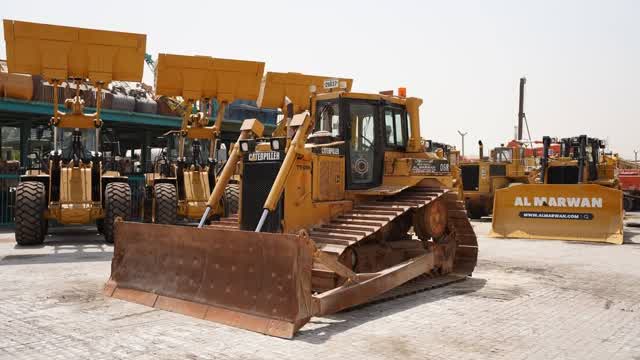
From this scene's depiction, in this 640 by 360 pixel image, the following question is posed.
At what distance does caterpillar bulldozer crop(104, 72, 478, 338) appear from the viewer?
6270mm

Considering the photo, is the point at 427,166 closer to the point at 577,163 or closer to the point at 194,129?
the point at 194,129

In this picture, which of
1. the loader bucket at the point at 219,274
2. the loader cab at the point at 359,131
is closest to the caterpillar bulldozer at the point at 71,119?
the loader bucket at the point at 219,274

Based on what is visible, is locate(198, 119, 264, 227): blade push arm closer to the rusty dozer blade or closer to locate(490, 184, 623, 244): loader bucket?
the rusty dozer blade

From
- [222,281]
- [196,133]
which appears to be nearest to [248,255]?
[222,281]

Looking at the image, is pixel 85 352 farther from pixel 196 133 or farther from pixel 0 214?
pixel 0 214

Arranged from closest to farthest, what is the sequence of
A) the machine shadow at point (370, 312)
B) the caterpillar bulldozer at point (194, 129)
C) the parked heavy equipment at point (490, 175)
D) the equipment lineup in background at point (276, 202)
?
the machine shadow at point (370, 312) → the equipment lineup in background at point (276, 202) → the caterpillar bulldozer at point (194, 129) → the parked heavy equipment at point (490, 175)

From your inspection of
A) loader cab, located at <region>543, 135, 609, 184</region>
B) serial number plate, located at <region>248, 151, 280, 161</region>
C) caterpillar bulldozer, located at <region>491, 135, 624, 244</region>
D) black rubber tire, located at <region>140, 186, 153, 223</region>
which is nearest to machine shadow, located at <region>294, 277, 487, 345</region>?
serial number plate, located at <region>248, 151, 280, 161</region>

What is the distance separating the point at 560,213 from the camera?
15180 mm

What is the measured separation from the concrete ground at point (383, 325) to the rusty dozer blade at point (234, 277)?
0.18 metres

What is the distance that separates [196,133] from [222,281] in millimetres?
10016

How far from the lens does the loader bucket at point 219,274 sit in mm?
6023

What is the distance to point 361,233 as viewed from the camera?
294 inches

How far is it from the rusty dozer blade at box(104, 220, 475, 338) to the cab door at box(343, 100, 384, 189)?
1.54 meters

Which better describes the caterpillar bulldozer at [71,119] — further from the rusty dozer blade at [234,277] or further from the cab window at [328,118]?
the cab window at [328,118]
